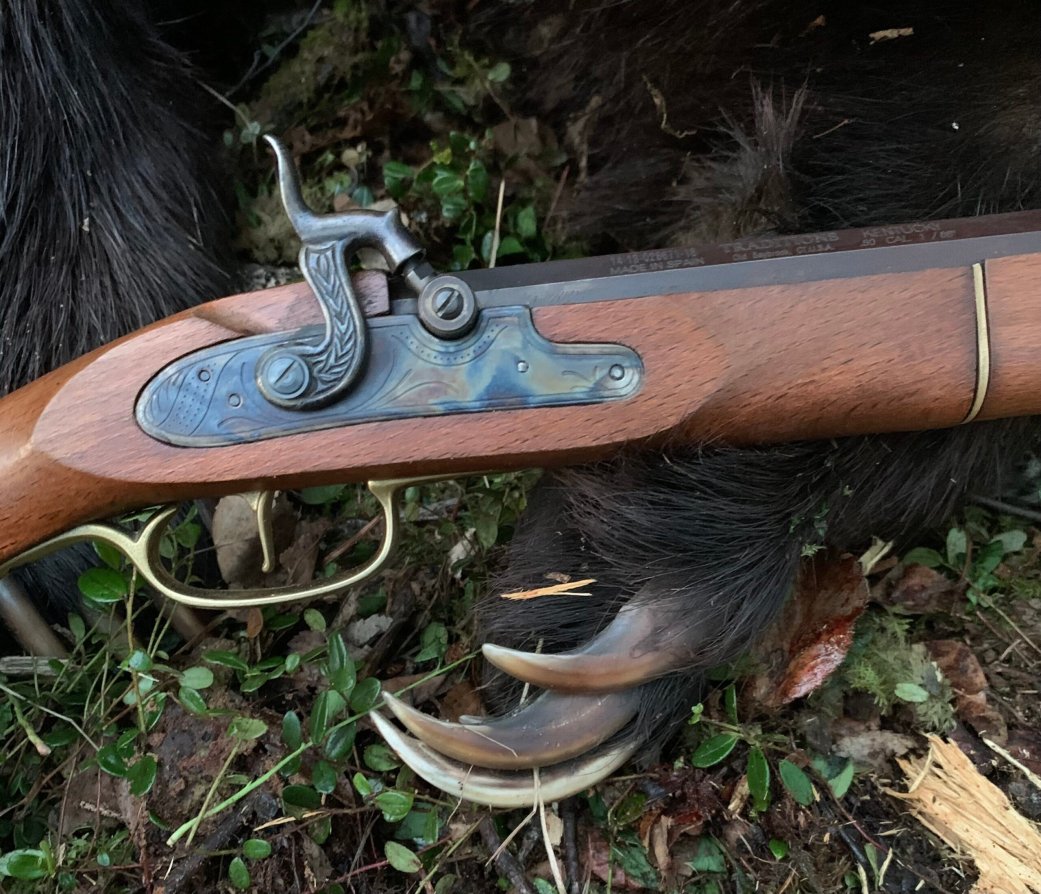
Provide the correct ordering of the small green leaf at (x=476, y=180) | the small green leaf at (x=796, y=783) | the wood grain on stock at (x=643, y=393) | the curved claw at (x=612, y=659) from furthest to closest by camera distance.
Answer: the small green leaf at (x=476, y=180) < the small green leaf at (x=796, y=783) < the curved claw at (x=612, y=659) < the wood grain on stock at (x=643, y=393)

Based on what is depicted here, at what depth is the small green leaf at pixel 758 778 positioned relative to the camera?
1.81m

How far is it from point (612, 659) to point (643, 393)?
561 mm

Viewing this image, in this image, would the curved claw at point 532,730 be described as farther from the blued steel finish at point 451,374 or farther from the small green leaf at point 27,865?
the small green leaf at point 27,865

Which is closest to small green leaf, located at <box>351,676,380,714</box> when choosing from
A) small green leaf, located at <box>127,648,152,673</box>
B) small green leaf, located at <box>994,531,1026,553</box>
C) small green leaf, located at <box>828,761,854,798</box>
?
small green leaf, located at <box>127,648,152,673</box>

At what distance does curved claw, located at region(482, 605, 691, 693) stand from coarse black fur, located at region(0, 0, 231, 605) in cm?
127

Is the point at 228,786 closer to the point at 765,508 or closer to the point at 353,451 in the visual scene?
the point at 353,451

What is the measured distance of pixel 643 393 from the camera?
160 centimetres

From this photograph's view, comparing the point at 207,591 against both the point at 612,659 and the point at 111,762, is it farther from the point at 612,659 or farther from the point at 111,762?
the point at 612,659

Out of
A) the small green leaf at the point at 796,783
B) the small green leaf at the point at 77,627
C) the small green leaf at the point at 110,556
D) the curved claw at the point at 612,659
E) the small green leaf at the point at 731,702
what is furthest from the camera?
the small green leaf at the point at 77,627

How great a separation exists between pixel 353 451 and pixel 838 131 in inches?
54.5

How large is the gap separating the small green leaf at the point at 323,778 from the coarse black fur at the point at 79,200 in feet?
2.91

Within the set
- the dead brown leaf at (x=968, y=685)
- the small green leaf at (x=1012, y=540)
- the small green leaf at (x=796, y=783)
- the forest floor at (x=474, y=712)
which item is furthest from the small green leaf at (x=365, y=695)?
the small green leaf at (x=1012, y=540)

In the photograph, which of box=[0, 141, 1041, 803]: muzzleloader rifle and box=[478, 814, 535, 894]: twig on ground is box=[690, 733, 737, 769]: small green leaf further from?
box=[0, 141, 1041, 803]: muzzleloader rifle

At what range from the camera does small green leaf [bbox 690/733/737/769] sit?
1.86 m
